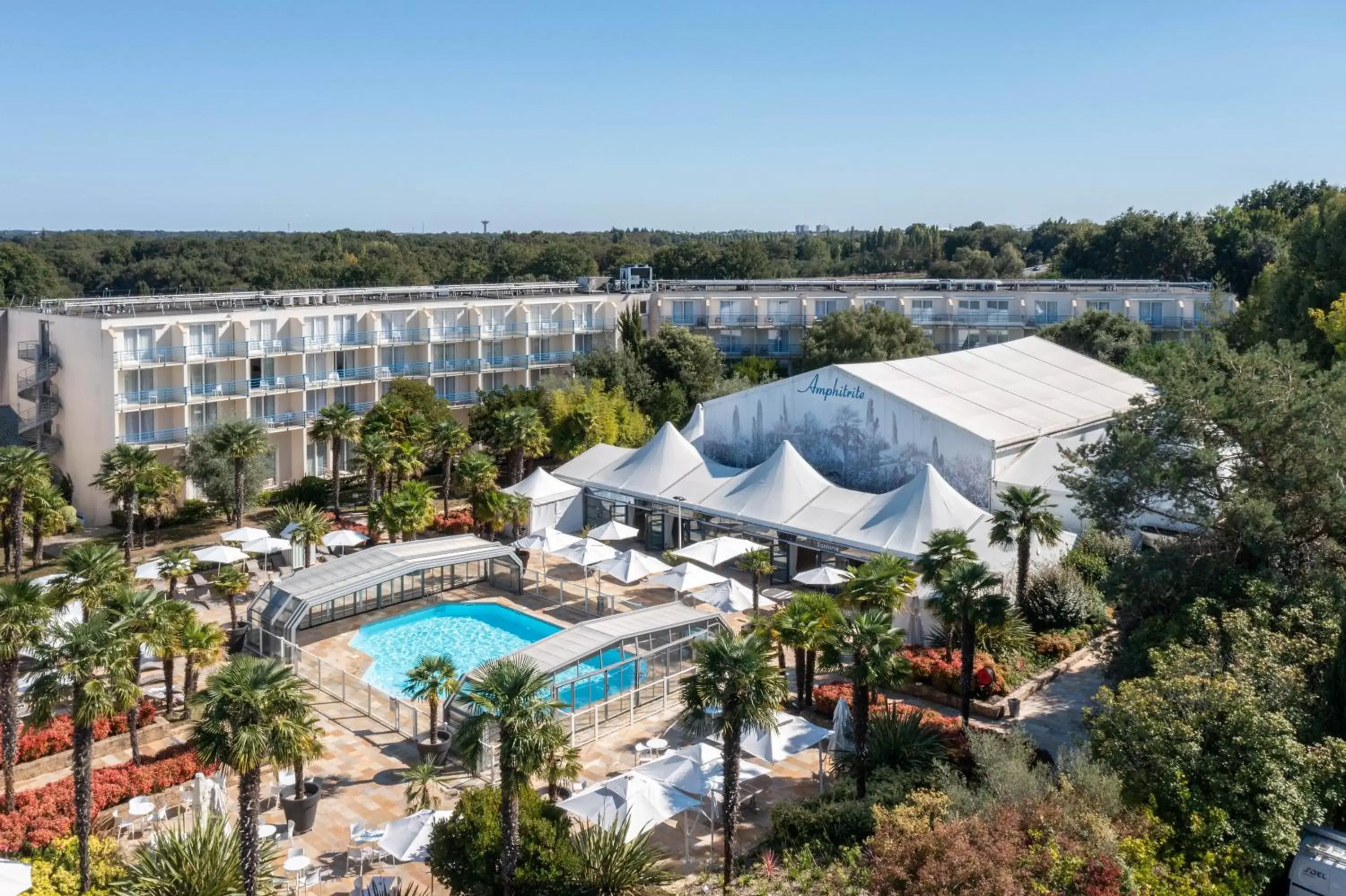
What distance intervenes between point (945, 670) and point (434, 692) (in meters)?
12.6

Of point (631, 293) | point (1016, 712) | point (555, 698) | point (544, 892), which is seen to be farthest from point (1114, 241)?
point (544, 892)

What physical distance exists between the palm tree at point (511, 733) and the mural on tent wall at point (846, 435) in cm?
2264

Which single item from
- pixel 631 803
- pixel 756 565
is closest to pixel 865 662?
pixel 631 803

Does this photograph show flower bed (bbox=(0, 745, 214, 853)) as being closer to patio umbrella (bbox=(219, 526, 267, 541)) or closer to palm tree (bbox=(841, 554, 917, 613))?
patio umbrella (bbox=(219, 526, 267, 541))

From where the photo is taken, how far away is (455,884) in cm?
1911

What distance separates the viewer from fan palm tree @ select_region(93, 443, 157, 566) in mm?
38531

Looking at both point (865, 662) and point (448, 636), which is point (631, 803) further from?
point (448, 636)

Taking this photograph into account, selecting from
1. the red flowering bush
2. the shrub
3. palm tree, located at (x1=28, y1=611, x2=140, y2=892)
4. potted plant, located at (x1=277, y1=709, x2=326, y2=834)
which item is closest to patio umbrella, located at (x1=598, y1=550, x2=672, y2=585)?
the red flowering bush

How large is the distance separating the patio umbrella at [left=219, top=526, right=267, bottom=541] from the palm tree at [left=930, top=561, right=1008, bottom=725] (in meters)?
23.0

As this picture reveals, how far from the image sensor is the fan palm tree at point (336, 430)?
43469 millimetres

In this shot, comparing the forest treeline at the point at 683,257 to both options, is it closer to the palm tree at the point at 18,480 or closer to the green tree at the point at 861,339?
A: the green tree at the point at 861,339

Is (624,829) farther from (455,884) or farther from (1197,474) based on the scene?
(1197,474)

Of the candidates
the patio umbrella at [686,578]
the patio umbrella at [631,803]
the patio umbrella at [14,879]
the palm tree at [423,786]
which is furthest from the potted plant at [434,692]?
the patio umbrella at [686,578]

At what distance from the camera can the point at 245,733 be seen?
57.1ft
